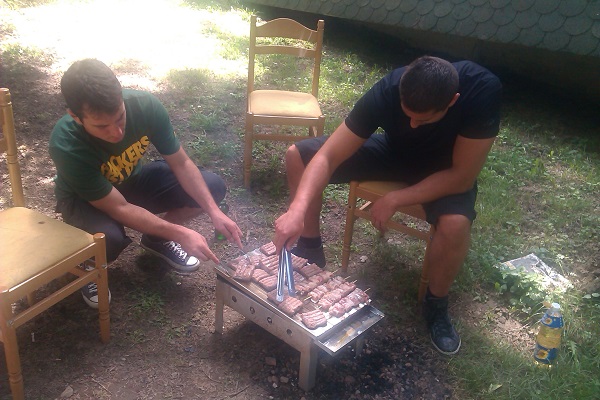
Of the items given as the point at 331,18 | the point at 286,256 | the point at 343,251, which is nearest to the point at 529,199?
the point at 343,251

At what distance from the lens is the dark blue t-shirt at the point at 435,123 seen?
294cm

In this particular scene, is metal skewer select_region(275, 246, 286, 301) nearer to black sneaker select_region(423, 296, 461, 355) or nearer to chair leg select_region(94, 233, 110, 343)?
chair leg select_region(94, 233, 110, 343)

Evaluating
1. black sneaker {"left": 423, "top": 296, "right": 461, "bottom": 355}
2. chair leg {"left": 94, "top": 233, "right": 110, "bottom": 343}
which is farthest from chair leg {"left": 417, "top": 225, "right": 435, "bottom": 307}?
chair leg {"left": 94, "top": 233, "right": 110, "bottom": 343}

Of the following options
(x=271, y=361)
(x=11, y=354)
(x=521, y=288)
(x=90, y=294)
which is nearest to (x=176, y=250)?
(x=90, y=294)

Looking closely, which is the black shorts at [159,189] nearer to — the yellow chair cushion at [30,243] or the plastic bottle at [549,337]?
the yellow chair cushion at [30,243]

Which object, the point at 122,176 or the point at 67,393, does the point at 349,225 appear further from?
the point at 67,393

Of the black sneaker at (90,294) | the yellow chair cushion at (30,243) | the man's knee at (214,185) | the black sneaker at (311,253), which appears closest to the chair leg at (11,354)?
the yellow chair cushion at (30,243)

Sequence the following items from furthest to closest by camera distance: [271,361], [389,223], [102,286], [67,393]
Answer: [389,223], [271,361], [102,286], [67,393]

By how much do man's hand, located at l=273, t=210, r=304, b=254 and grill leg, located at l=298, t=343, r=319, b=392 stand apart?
515 millimetres

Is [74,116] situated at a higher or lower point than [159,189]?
higher

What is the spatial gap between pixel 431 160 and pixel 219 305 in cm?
151

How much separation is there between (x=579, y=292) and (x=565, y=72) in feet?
13.2

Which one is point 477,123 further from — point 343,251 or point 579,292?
point 579,292

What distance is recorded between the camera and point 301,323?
8.39ft
